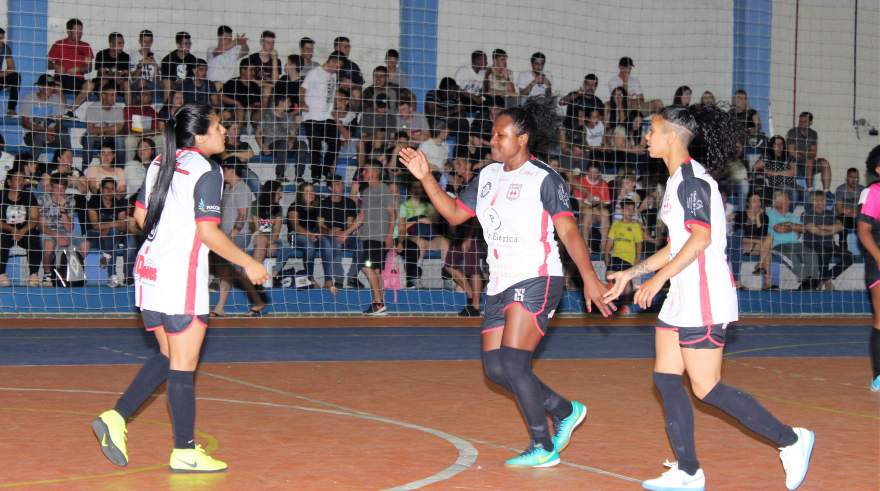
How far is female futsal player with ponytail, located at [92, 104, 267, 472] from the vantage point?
18.6 ft

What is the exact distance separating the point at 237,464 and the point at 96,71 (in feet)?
38.1

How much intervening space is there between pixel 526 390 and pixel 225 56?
12020mm

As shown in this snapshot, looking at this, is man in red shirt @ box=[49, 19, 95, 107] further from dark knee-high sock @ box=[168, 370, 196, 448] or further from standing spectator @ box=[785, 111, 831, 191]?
standing spectator @ box=[785, 111, 831, 191]

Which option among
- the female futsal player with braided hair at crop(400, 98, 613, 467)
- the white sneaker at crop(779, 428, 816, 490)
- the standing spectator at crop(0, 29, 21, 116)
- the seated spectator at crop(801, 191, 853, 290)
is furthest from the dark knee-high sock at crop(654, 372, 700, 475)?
the seated spectator at crop(801, 191, 853, 290)

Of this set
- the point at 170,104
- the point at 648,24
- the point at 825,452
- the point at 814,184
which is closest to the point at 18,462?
the point at 825,452

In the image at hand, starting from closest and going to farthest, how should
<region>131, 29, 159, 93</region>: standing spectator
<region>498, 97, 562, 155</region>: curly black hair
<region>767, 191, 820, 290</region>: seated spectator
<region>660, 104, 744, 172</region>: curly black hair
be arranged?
<region>660, 104, 744, 172</region>: curly black hair → <region>498, 97, 562, 155</region>: curly black hair → <region>131, 29, 159, 93</region>: standing spectator → <region>767, 191, 820, 290</region>: seated spectator

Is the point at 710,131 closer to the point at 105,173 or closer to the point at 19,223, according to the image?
the point at 105,173

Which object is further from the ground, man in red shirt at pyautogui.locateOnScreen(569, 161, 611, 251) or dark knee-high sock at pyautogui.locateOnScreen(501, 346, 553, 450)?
man in red shirt at pyautogui.locateOnScreen(569, 161, 611, 251)

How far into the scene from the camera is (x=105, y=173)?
15383 millimetres

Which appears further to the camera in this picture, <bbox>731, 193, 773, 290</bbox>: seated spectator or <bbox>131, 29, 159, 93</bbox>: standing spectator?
<bbox>731, 193, 773, 290</bbox>: seated spectator

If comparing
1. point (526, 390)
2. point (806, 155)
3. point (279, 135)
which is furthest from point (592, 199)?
point (526, 390)

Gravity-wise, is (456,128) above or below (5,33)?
below

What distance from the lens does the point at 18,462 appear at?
19.1 feet

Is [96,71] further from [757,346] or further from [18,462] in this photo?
[18,462]
